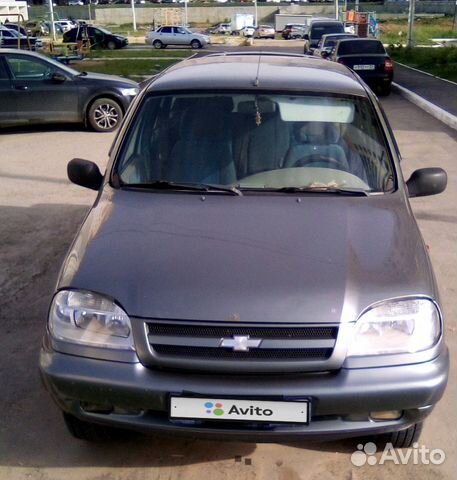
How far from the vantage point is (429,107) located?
1473 cm

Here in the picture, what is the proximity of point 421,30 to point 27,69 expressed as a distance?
47.1m

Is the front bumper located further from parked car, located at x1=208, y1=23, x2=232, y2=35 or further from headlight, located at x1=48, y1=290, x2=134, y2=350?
parked car, located at x1=208, y1=23, x2=232, y2=35

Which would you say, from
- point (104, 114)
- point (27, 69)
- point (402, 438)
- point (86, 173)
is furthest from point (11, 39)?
point (402, 438)

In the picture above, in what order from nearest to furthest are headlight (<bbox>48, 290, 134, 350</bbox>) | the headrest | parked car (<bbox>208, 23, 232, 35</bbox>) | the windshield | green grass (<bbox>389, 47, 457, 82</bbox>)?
headlight (<bbox>48, 290, 134, 350</bbox>) → the windshield → the headrest → green grass (<bbox>389, 47, 457, 82</bbox>) → parked car (<bbox>208, 23, 232, 35</bbox>)

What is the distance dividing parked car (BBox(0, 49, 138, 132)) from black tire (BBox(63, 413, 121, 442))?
32.0 feet

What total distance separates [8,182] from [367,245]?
655 cm

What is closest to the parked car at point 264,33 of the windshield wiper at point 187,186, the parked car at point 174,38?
the parked car at point 174,38

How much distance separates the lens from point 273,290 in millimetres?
2783

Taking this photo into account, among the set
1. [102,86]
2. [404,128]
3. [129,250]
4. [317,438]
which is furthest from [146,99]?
[404,128]

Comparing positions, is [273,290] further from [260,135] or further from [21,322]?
[21,322]

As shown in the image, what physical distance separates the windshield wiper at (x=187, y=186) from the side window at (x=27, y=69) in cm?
935

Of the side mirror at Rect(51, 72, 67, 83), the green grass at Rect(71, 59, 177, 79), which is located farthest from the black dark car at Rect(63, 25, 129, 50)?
the side mirror at Rect(51, 72, 67, 83)

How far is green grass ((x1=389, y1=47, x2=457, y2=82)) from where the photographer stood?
22594 mm

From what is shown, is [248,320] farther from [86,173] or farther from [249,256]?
[86,173]
